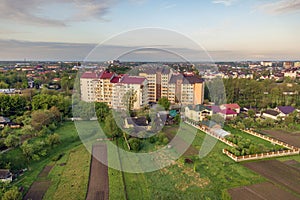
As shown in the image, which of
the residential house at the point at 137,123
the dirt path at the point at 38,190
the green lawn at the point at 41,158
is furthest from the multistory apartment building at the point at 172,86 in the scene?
the dirt path at the point at 38,190

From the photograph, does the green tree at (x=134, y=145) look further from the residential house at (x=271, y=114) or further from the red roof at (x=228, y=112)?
the residential house at (x=271, y=114)

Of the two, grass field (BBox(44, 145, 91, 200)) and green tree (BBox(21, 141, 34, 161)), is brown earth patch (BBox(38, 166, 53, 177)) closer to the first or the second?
grass field (BBox(44, 145, 91, 200))

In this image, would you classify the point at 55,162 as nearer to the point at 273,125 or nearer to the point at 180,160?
the point at 180,160

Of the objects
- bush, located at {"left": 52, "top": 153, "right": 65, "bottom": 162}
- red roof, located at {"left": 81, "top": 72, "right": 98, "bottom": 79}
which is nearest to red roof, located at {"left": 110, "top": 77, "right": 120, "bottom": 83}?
red roof, located at {"left": 81, "top": 72, "right": 98, "bottom": 79}

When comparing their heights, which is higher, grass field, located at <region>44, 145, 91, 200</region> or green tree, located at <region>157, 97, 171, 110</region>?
green tree, located at <region>157, 97, 171, 110</region>

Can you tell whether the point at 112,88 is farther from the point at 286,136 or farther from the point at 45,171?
the point at 286,136

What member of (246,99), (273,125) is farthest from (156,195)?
(246,99)

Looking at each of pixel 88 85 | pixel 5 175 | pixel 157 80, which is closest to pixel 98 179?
pixel 5 175
